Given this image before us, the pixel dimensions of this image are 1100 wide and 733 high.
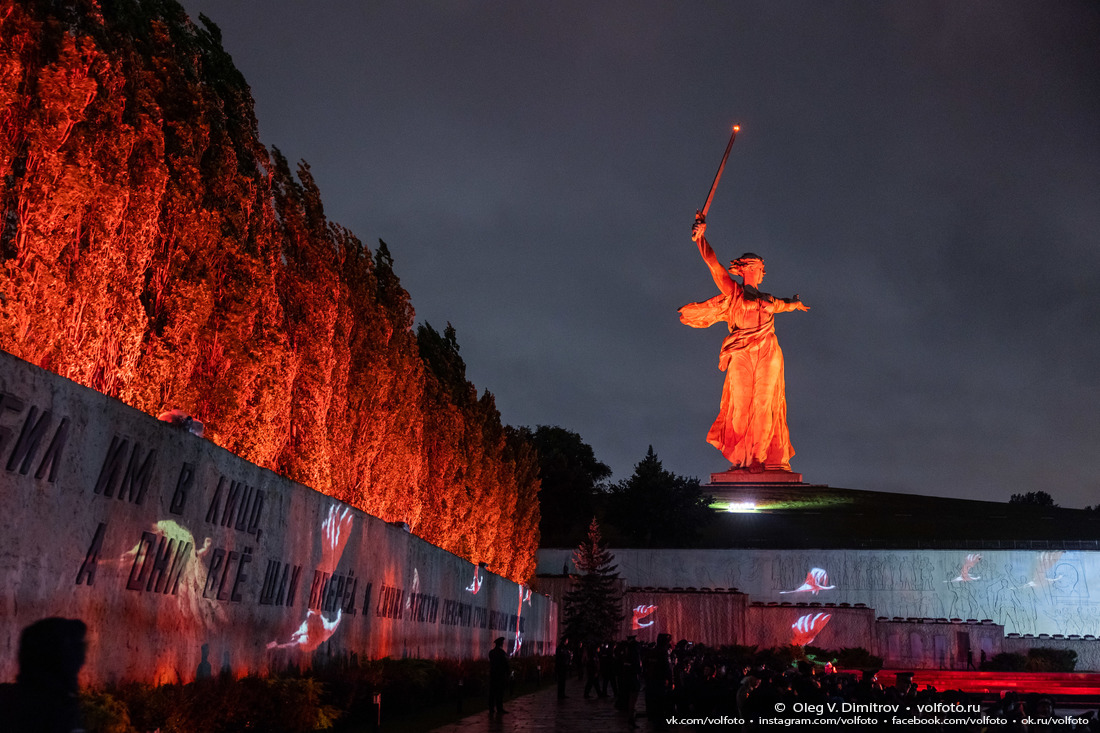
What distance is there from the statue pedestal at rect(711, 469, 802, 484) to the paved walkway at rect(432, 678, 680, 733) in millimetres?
40509

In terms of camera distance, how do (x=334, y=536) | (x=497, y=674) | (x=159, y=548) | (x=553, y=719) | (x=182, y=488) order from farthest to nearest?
(x=497, y=674) → (x=553, y=719) → (x=334, y=536) → (x=182, y=488) → (x=159, y=548)

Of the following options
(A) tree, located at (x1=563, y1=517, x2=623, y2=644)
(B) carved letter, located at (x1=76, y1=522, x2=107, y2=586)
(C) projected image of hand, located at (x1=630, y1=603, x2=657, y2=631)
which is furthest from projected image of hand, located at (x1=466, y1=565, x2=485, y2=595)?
(B) carved letter, located at (x1=76, y1=522, x2=107, y2=586)

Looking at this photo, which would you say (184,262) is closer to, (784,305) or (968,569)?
(968,569)

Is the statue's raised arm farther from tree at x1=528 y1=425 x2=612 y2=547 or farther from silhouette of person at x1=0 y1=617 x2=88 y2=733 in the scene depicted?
silhouette of person at x1=0 y1=617 x2=88 y2=733

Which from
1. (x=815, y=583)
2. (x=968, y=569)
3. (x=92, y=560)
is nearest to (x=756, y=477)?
(x=815, y=583)

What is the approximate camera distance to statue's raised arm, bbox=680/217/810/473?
61.6 m

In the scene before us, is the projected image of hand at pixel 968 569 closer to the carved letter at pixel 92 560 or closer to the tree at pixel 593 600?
the tree at pixel 593 600

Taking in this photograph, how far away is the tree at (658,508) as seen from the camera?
49.9 meters

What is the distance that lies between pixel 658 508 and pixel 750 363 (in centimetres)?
1617

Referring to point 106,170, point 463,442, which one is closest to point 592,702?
point 463,442

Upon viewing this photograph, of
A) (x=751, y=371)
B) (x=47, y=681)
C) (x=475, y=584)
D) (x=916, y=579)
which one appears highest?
(x=751, y=371)

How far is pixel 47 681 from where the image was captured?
419 centimetres

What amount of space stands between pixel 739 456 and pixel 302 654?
52547mm

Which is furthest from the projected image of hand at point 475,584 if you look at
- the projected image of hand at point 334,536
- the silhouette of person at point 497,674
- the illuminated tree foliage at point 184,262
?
the projected image of hand at point 334,536
